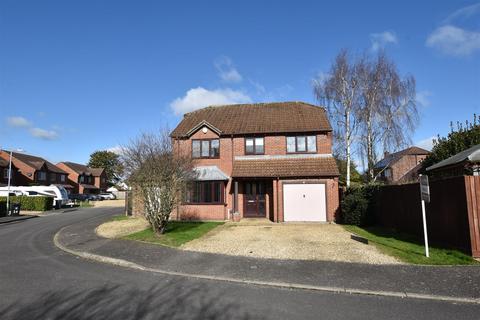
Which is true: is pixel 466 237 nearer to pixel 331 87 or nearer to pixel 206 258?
pixel 206 258

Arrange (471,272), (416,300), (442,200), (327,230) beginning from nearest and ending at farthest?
(416,300) < (471,272) < (442,200) < (327,230)

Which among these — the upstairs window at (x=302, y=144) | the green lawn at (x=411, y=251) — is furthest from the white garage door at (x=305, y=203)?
the green lawn at (x=411, y=251)

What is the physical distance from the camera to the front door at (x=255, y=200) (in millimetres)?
22453

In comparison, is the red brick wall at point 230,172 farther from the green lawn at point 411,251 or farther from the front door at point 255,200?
the green lawn at point 411,251

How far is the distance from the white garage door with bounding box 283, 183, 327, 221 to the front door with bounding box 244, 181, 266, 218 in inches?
72.4

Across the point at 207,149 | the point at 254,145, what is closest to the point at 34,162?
the point at 207,149

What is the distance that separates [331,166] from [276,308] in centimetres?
1541

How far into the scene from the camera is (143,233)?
1578cm

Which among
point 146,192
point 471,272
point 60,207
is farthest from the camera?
point 60,207

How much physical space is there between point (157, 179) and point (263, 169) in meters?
8.47

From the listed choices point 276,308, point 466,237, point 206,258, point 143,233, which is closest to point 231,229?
point 143,233

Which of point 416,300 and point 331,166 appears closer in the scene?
point 416,300

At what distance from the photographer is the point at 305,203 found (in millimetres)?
21000

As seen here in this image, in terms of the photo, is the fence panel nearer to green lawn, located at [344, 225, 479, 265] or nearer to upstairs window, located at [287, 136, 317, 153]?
green lawn, located at [344, 225, 479, 265]
